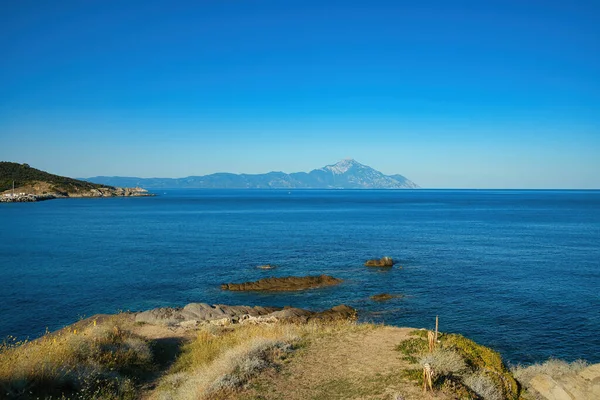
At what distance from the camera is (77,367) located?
14.2m

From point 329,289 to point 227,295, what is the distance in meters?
9.67

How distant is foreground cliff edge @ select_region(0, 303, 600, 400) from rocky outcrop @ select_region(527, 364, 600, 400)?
0.13 feet

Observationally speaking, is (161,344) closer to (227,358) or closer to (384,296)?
(227,358)

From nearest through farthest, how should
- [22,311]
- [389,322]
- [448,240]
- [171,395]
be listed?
1. [171,395]
2. [389,322]
3. [22,311]
4. [448,240]

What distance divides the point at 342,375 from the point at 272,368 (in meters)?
2.59

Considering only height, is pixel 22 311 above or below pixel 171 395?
below

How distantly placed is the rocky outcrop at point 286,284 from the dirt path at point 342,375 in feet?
71.6

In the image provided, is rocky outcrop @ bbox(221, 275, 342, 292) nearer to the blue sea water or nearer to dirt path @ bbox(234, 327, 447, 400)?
the blue sea water

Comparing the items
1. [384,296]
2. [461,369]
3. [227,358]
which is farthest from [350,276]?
[227,358]

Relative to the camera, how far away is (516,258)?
176 ft

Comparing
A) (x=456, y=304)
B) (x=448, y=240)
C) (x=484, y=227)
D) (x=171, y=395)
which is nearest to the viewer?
(x=171, y=395)

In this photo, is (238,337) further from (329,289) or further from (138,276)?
(138,276)

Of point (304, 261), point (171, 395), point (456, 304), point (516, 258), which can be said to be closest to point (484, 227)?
point (516, 258)

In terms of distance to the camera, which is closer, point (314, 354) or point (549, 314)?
point (314, 354)
